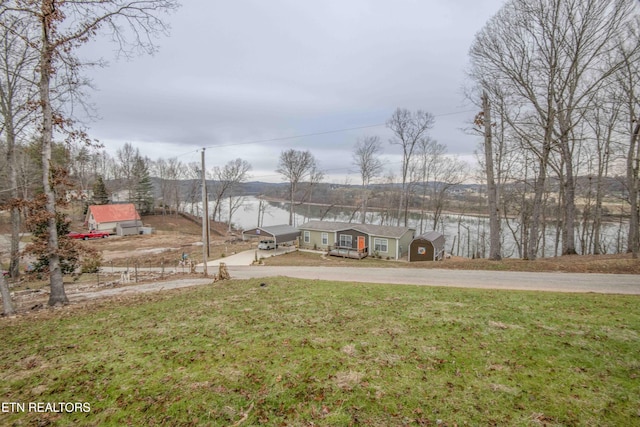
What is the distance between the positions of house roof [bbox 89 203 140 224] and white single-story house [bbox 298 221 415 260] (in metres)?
26.1

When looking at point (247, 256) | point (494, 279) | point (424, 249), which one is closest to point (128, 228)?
point (247, 256)

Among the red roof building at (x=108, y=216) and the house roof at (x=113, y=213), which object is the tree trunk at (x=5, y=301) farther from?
the house roof at (x=113, y=213)

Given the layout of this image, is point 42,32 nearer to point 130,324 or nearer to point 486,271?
point 130,324

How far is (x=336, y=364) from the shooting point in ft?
14.0

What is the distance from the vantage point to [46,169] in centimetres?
747

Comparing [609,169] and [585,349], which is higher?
[609,169]

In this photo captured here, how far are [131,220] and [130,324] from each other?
121 ft

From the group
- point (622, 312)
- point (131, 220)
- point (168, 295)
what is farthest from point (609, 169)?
point (131, 220)

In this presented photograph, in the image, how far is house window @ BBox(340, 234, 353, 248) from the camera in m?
24.2

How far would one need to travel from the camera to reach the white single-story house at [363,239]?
75.4 ft

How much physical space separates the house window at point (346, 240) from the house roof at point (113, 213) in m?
28.2

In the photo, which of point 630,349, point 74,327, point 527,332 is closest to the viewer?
point 630,349

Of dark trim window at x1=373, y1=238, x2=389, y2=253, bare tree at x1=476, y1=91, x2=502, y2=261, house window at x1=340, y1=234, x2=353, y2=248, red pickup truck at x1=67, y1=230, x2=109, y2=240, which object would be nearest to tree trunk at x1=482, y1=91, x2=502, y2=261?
bare tree at x1=476, y1=91, x2=502, y2=261

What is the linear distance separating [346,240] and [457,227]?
32.0 meters
